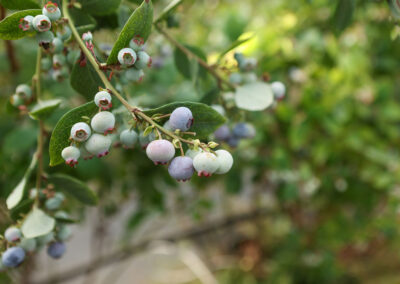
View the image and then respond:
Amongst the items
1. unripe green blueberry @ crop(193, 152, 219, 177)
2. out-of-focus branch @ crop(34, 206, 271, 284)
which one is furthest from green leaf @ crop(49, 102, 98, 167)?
out-of-focus branch @ crop(34, 206, 271, 284)

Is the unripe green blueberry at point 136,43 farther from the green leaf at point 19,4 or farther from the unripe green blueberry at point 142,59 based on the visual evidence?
the green leaf at point 19,4

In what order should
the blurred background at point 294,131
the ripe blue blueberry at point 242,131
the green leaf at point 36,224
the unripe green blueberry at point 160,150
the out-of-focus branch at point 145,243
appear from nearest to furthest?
1. the unripe green blueberry at point 160,150
2. the green leaf at point 36,224
3. the ripe blue blueberry at point 242,131
4. the blurred background at point 294,131
5. the out-of-focus branch at point 145,243

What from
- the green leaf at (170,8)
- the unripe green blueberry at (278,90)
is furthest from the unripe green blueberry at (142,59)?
the unripe green blueberry at (278,90)

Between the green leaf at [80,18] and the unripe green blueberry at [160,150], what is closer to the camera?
the unripe green blueberry at [160,150]

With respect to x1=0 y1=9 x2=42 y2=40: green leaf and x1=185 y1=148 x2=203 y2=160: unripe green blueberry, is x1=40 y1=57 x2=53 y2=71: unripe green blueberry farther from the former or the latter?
x1=185 y1=148 x2=203 y2=160: unripe green blueberry

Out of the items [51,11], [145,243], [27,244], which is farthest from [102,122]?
[145,243]
